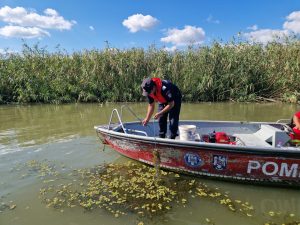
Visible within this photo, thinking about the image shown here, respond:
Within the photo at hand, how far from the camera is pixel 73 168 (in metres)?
6.11

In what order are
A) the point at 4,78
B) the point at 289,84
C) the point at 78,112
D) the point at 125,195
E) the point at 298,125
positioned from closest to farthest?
1. the point at 125,195
2. the point at 298,125
3. the point at 78,112
4. the point at 289,84
5. the point at 4,78

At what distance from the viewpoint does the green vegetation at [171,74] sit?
15.3 meters

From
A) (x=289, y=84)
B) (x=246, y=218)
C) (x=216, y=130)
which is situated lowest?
(x=246, y=218)

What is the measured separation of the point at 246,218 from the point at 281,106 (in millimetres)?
10749

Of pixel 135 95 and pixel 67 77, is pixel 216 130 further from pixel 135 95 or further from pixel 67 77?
pixel 67 77

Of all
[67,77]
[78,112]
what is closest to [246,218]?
[78,112]

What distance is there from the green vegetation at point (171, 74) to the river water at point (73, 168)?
2672 mm

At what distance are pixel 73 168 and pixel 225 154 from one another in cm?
277

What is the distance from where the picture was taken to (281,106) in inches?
548

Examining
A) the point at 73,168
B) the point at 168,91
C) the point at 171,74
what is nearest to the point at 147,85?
the point at 168,91

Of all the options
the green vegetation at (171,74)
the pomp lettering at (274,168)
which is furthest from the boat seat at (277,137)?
the green vegetation at (171,74)

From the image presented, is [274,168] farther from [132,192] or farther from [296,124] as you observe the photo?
[132,192]

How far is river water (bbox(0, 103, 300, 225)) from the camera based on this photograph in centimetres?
420

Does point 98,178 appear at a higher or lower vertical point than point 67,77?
lower
